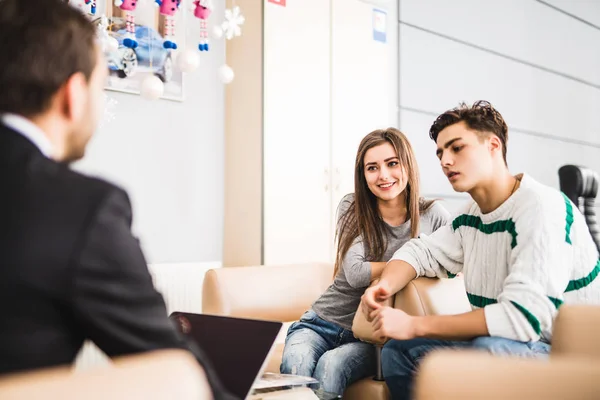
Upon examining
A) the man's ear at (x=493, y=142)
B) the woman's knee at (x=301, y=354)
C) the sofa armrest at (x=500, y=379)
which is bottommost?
the woman's knee at (x=301, y=354)

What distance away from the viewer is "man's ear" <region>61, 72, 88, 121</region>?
82cm

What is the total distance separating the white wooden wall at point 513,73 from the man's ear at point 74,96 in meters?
3.57

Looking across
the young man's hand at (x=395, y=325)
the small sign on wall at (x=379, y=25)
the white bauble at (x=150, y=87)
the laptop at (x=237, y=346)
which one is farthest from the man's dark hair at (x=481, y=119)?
the small sign on wall at (x=379, y=25)

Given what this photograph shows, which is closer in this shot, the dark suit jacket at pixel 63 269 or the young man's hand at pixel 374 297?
the dark suit jacket at pixel 63 269

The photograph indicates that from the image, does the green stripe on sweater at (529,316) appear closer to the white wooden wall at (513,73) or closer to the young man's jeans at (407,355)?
the young man's jeans at (407,355)

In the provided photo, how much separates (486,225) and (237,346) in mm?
946

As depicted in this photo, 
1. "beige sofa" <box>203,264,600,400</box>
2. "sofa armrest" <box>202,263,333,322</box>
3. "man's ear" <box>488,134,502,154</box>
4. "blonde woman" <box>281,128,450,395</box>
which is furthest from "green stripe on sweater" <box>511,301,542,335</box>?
"sofa armrest" <box>202,263,333,322</box>

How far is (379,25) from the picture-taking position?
12.7 feet

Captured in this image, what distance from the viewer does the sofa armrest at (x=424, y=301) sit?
1.75 m

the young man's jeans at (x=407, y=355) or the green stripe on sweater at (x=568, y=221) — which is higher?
the green stripe on sweater at (x=568, y=221)

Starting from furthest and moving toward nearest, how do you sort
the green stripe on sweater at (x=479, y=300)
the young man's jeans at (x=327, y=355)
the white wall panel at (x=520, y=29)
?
the white wall panel at (x=520, y=29), the young man's jeans at (x=327, y=355), the green stripe on sweater at (x=479, y=300)

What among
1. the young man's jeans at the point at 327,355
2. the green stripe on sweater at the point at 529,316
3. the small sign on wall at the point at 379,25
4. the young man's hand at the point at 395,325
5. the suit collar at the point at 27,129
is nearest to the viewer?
the suit collar at the point at 27,129

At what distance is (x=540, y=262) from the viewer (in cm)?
149

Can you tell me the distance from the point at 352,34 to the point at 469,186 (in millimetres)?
2121
